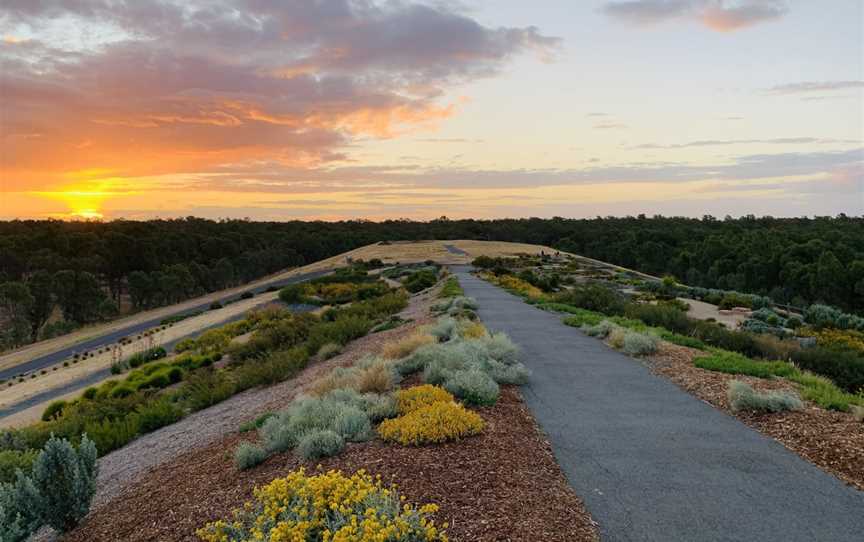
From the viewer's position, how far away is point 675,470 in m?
6.03

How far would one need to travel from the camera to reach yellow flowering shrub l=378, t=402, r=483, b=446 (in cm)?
665

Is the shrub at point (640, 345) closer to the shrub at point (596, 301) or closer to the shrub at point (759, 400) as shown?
the shrub at point (759, 400)

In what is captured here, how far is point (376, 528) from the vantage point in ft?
13.4

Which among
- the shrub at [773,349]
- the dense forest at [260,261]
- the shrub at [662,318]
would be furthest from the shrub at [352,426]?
the dense forest at [260,261]

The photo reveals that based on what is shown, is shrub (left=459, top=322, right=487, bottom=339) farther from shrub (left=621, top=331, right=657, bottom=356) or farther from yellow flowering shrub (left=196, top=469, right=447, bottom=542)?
yellow flowering shrub (left=196, top=469, right=447, bottom=542)

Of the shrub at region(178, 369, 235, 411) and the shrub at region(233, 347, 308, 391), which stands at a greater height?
the shrub at region(233, 347, 308, 391)

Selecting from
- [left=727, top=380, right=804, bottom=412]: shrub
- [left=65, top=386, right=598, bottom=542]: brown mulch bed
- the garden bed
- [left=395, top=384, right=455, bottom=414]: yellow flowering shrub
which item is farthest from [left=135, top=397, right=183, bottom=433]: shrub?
[left=727, top=380, right=804, bottom=412]: shrub

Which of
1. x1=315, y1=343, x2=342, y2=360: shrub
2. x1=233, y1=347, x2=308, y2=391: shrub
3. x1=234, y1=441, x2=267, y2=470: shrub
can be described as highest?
x1=234, y1=441, x2=267, y2=470: shrub

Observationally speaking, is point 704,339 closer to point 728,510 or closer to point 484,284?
point 728,510

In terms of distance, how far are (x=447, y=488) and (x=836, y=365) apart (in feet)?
39.4

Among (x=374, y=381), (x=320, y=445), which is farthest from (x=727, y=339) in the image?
(x=320, y=445)

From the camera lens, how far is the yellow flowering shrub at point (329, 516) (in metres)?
4.09

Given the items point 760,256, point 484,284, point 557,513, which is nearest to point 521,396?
point 557,513

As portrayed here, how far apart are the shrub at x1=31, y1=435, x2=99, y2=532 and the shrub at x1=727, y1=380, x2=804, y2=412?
945 centimetres
